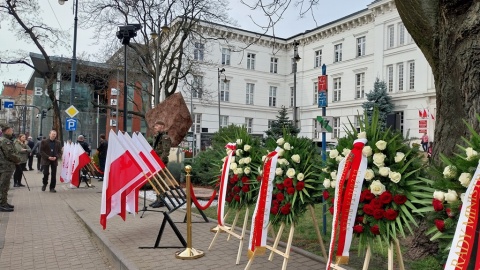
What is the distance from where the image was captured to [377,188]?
3672mm

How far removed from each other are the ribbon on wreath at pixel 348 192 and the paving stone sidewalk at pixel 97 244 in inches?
66.2

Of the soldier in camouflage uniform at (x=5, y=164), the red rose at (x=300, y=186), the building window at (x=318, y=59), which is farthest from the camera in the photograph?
the building window at (x=318, y=59)

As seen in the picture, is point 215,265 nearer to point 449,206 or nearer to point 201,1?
point 449,206

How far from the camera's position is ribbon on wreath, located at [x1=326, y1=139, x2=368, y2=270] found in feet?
12.4

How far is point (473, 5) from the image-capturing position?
14.9 ft

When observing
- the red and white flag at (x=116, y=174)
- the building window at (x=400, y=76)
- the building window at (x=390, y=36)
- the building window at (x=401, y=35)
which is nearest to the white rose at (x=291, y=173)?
the red and white flag at (x=116, y=174)

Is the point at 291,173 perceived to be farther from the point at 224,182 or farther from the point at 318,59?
the point at 318,59

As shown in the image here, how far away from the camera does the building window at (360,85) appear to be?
43.2 meters

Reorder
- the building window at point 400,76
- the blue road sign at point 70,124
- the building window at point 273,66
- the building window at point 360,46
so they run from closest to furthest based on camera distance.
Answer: the blue road sign at point 70,124 < the building window at point 400,76 < the building window at point 360,46 < the building window at point 273,66

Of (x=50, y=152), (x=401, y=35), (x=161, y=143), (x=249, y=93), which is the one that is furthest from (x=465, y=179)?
(x=249, y=93)

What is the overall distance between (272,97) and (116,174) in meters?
49.0

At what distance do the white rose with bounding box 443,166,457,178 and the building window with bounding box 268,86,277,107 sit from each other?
52.2 m

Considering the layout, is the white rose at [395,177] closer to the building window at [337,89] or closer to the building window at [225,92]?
the building window at [337,89]

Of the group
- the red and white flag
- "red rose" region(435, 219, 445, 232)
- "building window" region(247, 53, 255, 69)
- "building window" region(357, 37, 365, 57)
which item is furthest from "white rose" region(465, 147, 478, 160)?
"building window" region(247, 53, 255, 69)
